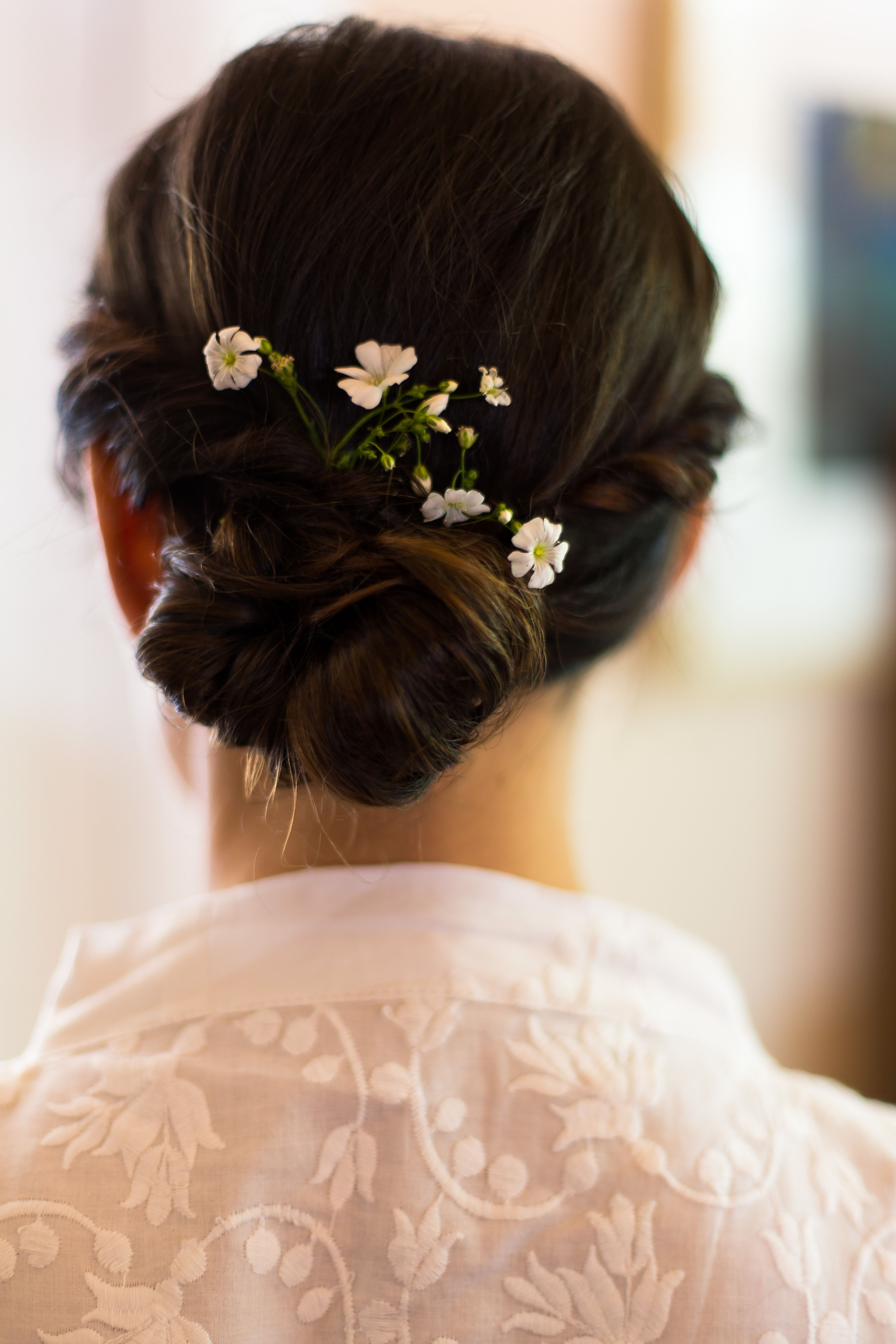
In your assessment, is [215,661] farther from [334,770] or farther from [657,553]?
[657,553]

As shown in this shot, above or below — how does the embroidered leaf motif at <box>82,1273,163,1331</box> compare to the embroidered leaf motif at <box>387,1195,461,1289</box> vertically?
below

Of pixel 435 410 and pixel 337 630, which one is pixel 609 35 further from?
pixel 337 630

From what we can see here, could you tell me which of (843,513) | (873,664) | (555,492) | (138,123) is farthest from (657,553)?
(873,664)

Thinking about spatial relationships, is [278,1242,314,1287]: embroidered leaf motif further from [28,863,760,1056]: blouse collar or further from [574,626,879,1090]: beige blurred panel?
[574,626,879,1090]: beige blurred panel

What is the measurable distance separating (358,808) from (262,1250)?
0.23m

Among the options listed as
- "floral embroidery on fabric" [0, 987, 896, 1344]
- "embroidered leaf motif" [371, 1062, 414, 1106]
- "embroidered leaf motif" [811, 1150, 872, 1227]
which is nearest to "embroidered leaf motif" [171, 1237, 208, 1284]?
"floral embroidery on fabric" [0, 987, 896, 1344]

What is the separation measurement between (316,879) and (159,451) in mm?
267

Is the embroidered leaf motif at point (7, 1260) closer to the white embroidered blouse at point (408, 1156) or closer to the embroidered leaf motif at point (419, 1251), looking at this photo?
the white embroidered blouse at point (408, 1156)

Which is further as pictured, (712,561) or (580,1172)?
(712,561)

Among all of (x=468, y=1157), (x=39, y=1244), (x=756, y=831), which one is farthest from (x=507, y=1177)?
(x=756, y=831)

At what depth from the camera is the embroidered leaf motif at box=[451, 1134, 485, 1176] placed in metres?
0.53

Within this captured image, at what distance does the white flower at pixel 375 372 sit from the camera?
0.52m

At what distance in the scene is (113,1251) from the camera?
1.64 feet

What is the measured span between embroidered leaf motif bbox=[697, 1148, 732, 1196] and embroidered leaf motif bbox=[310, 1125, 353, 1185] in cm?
19
